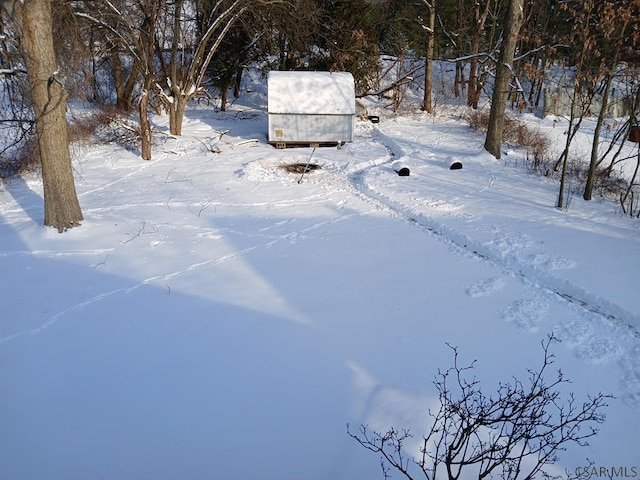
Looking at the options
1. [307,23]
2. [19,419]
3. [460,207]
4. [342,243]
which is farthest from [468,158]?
[19,419]

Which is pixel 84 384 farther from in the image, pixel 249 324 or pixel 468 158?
pixel 468 158

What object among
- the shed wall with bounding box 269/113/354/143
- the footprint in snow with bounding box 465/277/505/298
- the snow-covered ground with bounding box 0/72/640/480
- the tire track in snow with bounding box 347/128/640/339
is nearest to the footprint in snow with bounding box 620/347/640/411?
the snow-covered ground with bounding box 0/72/640/480

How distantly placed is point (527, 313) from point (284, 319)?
284 cm

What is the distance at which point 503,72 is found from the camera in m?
12.4

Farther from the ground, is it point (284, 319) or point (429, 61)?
point (429, 61)

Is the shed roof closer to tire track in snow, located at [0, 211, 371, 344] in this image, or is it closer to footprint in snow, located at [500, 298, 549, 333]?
tire track in snow, located at [0, 211, 371, 344]

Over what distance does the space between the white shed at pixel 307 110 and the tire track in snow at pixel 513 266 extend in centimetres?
489

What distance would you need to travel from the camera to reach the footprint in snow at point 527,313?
5.04 metres

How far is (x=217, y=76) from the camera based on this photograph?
21.1 m

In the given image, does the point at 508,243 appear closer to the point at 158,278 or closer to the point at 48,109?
the point at 158,278

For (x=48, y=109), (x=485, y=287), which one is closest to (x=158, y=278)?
(x=48, y=109)

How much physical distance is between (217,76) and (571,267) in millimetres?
18769

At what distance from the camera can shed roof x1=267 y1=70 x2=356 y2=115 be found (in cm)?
1477

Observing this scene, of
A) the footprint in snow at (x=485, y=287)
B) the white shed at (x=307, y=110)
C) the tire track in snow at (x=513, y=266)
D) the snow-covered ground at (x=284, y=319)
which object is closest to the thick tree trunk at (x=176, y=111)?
the white shed at (x=307, y=110)
